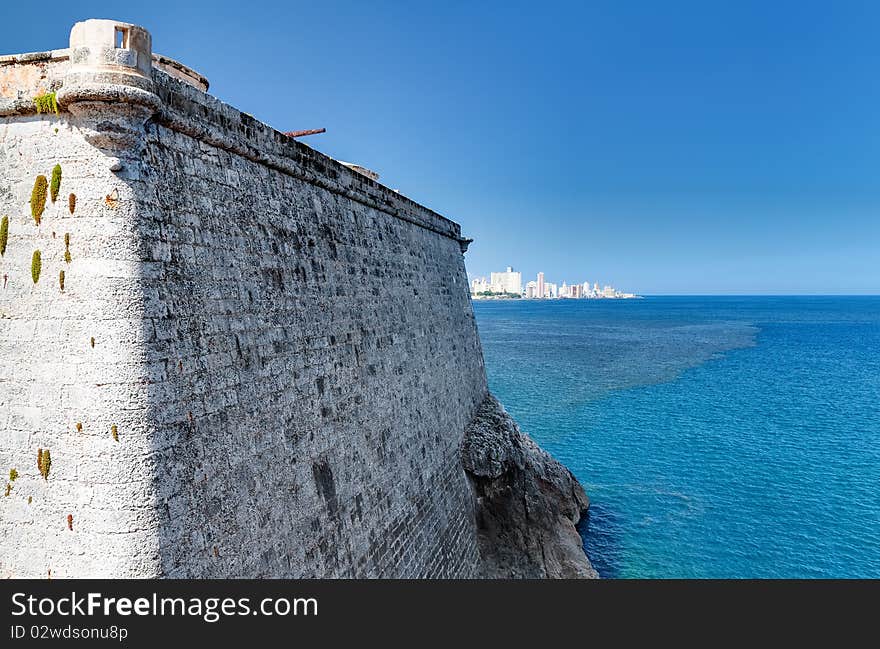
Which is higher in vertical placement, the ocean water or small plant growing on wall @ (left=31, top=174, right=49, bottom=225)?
small plant growing on wall @ (left=31, top=174, right=49, bottom=225)

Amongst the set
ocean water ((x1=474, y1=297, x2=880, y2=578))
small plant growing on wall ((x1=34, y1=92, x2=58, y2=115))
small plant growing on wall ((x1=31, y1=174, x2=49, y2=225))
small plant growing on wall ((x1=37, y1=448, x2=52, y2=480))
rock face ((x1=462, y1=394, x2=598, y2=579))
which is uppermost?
small plant growing on wall ((x1=34, y1=92, x2=58, y2=115))

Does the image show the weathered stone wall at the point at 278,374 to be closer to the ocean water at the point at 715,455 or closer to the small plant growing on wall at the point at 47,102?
the small plant growing on wall at the point at 47,102

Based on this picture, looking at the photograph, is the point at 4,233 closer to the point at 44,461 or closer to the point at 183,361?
the point at 183,361

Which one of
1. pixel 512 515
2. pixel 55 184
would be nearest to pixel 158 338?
pixel 55 184

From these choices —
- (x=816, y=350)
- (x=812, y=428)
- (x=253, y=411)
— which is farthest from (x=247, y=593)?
(x=816, y=350)

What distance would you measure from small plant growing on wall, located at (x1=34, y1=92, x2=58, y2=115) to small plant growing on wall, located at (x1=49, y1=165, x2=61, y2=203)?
1.90 ft

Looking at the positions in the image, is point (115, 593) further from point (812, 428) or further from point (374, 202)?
point (812, 428)

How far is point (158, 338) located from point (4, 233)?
1967mm

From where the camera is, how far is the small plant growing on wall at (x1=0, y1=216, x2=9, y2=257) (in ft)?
17.8

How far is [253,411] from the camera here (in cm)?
659

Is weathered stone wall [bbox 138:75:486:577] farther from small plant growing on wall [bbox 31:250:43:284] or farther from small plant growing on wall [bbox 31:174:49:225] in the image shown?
small plant growing on wall [bbox 31:250:43:284]

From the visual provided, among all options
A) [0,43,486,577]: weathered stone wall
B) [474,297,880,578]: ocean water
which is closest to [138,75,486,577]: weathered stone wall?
[0,43,486,577]: weathered stone wall

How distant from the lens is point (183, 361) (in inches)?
221

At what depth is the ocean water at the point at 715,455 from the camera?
62.9ft
